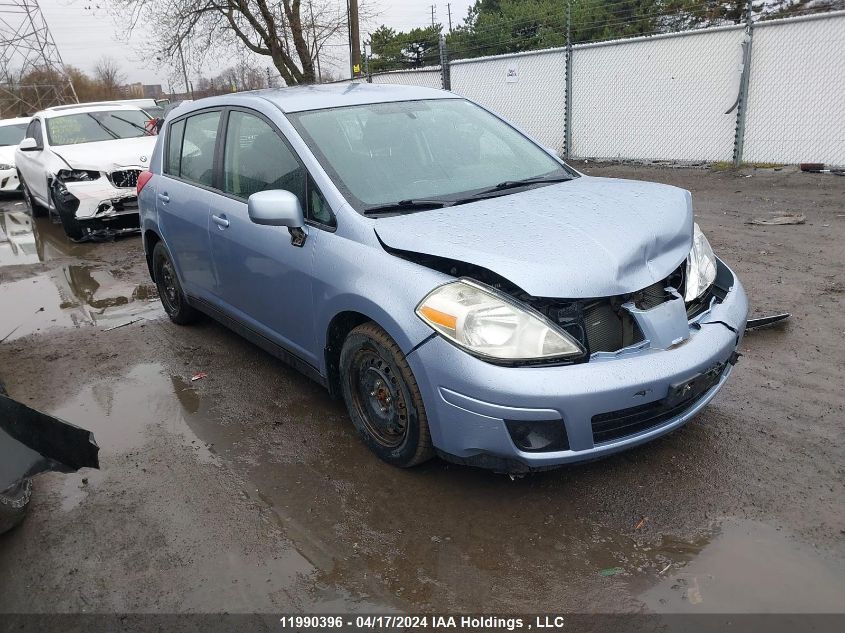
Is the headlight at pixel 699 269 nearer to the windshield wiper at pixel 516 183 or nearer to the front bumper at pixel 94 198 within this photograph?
the windshield wiper at pixel 516 183

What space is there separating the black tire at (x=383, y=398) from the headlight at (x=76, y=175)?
23.6ft

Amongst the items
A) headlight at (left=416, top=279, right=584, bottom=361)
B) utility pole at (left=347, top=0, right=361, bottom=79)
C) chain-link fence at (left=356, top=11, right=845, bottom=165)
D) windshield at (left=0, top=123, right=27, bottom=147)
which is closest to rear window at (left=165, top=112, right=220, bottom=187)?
headlight at (left=416, top=279, right=584, bottom=361)

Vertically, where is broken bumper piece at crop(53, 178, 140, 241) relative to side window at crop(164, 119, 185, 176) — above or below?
below

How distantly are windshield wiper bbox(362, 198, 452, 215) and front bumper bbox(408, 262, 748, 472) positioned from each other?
0.84 metres

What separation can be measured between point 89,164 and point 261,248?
256 inches

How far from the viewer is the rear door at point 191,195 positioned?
470 cm

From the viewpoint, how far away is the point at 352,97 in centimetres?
429

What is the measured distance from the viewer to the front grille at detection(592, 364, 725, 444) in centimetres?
286

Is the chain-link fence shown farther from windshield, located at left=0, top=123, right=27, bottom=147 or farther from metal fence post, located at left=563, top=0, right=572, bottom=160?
windshield, located at left=0, top=123, right=27, bottom=147

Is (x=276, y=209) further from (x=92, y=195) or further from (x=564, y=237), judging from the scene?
(x=92, y=195)

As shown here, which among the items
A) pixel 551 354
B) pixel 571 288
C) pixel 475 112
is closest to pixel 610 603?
pixel 551 354

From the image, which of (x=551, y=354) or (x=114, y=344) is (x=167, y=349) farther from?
(x=551, y=354)

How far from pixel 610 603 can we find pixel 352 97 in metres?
3.17

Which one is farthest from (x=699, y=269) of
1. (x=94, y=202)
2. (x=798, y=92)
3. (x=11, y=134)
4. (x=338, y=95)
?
(x=11, y=134)
